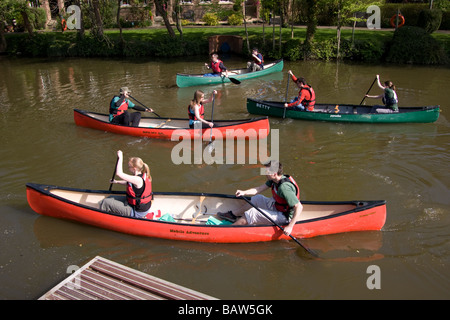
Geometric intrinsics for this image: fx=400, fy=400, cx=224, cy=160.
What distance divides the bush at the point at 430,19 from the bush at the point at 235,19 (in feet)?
43.6

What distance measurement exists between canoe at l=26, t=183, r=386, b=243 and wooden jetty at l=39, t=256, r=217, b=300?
141 cm

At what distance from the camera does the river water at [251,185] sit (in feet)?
22.9

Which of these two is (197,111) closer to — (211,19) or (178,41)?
(178,41)

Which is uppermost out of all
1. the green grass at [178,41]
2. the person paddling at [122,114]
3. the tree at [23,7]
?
the tree at [23,7]

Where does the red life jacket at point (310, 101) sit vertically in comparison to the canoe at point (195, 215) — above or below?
above

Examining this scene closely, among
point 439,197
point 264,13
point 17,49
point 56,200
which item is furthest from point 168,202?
point 17,49

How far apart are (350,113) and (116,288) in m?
10.6

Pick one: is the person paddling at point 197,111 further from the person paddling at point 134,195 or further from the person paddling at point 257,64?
the person paddling at point 257,64

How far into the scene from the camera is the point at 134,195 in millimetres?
7844

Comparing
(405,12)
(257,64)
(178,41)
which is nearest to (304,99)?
(257,64)

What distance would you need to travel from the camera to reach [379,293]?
21.7ft

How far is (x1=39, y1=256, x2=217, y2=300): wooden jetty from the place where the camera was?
19.9 ft

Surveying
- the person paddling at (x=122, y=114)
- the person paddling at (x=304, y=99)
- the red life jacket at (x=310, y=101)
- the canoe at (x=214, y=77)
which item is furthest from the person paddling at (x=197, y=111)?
the canoe at (x=214, y=77)

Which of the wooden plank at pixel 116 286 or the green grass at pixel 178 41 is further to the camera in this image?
the green grass at pixel 178 41
